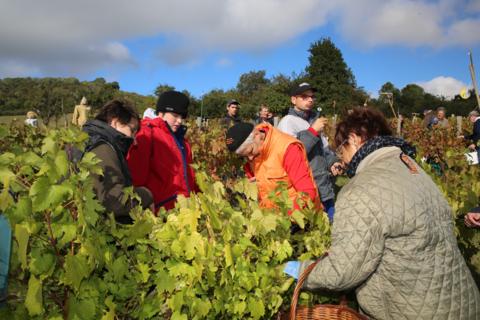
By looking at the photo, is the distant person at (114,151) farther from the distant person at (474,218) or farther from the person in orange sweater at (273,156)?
the distant person at (474,218)

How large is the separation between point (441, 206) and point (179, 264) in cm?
121

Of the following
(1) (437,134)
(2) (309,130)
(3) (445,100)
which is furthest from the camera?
(3) (445,100)

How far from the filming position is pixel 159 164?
9.49 ft

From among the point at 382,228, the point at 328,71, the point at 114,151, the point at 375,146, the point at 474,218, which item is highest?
the point at 328,71

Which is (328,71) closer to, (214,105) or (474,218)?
(214,105)

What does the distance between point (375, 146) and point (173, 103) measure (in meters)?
1.71

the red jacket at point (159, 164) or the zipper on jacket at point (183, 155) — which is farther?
the zipper on jacket at point (183, 155)

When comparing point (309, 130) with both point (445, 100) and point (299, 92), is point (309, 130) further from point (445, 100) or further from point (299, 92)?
point (445, 100)

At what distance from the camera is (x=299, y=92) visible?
3914mm

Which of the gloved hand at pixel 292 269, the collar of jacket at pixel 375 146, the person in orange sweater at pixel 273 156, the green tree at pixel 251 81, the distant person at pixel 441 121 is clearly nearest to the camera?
the gloved hand at pixel 292 269

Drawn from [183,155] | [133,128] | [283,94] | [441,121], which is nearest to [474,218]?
[183,155]

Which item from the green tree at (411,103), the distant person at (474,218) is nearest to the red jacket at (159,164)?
the distant person at (474,218)

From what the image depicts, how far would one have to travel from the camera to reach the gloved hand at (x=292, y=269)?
A: 5.66 ft

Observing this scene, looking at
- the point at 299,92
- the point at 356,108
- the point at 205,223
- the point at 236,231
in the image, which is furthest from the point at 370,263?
the point at 299,92
